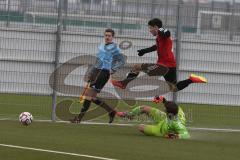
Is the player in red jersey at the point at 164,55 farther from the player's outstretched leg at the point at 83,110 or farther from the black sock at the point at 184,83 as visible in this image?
the player's outstretched leg at the point at 83,110

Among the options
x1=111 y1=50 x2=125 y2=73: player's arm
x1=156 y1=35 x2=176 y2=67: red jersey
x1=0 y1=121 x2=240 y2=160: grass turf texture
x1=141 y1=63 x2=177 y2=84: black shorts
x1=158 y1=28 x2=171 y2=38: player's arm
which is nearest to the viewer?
x1=0 y1=121 x2=240 y2=160: grass turf texture

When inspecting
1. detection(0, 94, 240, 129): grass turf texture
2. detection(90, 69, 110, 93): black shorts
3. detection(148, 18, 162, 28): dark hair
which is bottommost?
detection(0, 94, 240, 129): grass turf texture

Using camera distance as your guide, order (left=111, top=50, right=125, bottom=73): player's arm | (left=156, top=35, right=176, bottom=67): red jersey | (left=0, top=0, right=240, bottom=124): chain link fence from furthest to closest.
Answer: (left=0, top=0, right=240, bottom=124): chain link fence < (left=111, top=50, right=125, bottom=73): player's arm < (left=156, top=35, right=176, bottom=67): red jersey

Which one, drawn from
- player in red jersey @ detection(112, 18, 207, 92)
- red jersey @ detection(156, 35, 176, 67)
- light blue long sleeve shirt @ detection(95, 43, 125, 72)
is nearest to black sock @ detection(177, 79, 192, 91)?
player in red jersey @ detection(112, 18, 207, 92)

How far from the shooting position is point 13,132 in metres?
15.9

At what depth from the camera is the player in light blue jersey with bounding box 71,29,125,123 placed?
766 inches

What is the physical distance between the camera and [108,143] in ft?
47.9

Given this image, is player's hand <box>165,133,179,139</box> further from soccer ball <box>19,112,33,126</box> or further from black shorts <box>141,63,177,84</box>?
soccer ball <box>19,112,33,126</box>

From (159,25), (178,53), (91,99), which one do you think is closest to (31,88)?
(91,99)

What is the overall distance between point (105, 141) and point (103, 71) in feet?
15.7

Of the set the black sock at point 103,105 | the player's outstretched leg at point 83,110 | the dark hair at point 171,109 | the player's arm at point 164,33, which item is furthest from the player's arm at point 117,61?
the dark hair at point 171,109

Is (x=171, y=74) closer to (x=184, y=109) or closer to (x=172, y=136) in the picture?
(x=172, y=136)

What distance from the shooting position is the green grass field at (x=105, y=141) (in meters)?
12.8

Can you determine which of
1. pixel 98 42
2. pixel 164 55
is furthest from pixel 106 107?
pixel 98 42
